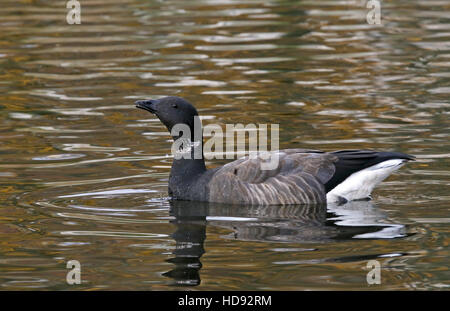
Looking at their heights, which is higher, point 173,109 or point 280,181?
point 173,109

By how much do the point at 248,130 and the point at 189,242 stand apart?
5740 mm

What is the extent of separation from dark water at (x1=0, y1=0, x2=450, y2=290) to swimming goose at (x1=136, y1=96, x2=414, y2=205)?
190mm

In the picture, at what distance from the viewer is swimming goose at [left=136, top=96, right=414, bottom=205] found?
11.8 meters

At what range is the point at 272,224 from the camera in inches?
434

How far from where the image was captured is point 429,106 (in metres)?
16.8

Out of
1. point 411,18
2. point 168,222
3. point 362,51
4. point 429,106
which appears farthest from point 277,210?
point 411,18

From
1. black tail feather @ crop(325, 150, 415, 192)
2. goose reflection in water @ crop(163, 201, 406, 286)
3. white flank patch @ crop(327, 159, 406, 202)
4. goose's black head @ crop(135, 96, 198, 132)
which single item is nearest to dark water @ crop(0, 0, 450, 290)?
goose reflection in water @ crop(163, 201, 406, 286)

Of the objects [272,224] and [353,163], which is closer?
[272,224]

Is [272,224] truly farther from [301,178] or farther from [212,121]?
[212,121]

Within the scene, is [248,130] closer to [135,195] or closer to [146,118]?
[146,118]

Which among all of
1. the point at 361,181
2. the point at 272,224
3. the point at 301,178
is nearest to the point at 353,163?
the point at 361,181

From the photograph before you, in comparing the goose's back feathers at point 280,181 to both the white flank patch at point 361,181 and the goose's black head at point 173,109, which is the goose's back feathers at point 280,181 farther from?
the goose's black head at point 173,109

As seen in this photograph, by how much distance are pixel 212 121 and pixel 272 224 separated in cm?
572

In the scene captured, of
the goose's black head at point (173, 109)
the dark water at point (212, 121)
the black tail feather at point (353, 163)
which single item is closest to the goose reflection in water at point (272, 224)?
the dark water at point (212, 121)
